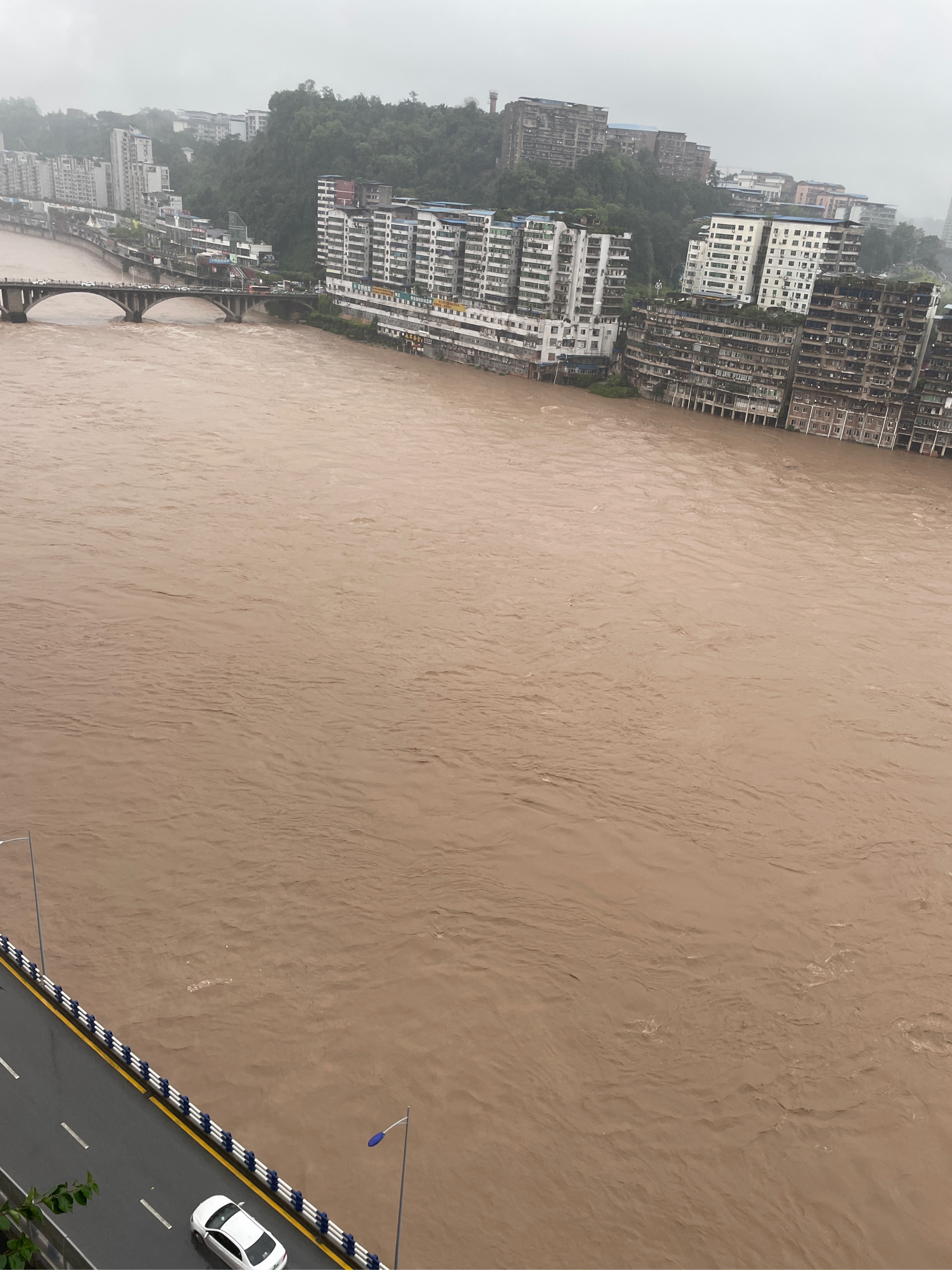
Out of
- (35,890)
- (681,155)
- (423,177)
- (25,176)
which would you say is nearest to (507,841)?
Result: (35,890)

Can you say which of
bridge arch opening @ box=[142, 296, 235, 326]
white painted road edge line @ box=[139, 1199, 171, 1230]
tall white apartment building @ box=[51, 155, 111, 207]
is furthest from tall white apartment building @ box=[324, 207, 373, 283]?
tall white apartment building @ box=[51, 155, 111, 207]

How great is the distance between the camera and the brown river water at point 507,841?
8383 millimetres

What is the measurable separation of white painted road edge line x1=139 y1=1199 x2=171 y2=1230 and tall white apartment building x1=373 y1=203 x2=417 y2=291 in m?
46.4

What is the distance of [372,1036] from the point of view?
9.30 m

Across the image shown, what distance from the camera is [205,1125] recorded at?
291 inches

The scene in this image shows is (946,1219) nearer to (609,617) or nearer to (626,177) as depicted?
(609,617)

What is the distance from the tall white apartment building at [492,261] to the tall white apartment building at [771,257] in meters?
7.67

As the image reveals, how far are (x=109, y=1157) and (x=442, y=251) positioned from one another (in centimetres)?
4465

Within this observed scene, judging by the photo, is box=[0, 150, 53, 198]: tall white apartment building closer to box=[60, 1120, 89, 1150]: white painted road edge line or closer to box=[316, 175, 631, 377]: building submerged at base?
box=[316, 175, 631, 377]: building submerged at base

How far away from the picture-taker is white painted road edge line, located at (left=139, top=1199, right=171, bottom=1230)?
671 centimetres

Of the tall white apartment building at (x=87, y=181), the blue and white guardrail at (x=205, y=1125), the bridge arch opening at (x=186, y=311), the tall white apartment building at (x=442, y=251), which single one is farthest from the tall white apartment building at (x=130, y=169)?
the blue and white guardrail at (x=205, y=1125)

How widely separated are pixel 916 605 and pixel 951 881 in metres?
9.72

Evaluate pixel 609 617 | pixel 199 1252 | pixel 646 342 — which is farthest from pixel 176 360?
pixel 199 1252

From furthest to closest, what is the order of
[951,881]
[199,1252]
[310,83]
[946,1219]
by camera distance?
[310,83] < [951,881] < [946,1219] < [199,1252]
